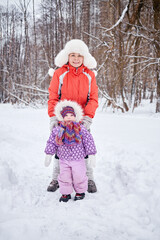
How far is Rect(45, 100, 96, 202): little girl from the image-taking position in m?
2.14

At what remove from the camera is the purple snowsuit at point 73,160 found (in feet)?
7.18

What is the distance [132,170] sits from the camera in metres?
2.38

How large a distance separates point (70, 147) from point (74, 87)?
866 mm

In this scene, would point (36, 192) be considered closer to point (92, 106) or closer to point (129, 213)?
point (129, 213)

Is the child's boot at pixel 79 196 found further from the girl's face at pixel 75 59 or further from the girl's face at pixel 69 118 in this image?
the girl's face at pixel 75 59

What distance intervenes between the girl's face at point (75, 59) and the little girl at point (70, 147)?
1.87 ft

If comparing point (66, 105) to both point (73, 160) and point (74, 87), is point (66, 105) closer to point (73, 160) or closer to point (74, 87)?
point (74, 87)

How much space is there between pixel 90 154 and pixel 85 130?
34 centimetres

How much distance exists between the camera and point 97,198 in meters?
2.21

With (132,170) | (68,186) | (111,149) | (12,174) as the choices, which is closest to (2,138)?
(12,174)

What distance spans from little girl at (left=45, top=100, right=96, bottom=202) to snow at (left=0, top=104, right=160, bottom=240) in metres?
0.20

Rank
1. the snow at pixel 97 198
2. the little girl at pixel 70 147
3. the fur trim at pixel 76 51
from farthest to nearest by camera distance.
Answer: the fur trim at pixel 76 51
the little girl at pixel 70 147
the snow at pixel 97 198

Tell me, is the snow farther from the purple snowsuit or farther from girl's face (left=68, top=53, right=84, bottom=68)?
girl's face (left=68, top=53, right=84, bottom=68)

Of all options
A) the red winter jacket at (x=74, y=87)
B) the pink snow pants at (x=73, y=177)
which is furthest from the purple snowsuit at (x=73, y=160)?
the red winter jacket at (x=74, y=87)
